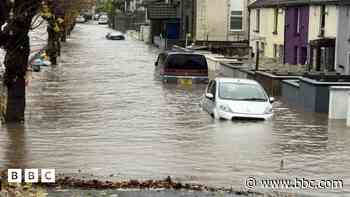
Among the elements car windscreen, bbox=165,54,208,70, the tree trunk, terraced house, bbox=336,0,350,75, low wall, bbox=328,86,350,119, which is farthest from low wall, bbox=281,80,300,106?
the tree trunk

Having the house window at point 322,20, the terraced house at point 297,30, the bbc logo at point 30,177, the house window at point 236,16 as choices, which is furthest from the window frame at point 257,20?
the bbc logo at point 30,177

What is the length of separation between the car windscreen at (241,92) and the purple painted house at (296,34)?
21886mm

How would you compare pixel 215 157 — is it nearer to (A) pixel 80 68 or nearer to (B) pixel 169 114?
(B) pixel 169 114

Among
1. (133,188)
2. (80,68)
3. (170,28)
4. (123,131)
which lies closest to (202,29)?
(170,28)

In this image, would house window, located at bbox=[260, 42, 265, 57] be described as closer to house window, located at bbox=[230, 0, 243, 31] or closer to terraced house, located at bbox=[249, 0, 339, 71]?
terraced house, located at bbox=[249, 0, 339, 71]

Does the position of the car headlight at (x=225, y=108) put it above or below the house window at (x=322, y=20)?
below

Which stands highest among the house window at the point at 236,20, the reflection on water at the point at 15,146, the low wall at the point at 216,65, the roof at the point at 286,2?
the roof at the point at 286,2

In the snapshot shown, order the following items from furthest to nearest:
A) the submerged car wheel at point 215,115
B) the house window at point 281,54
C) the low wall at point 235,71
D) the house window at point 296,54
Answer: the house window at point 281,54, the house window at point 296,54, the low wall at point 235,71, the submerged car wheel at point 215,115

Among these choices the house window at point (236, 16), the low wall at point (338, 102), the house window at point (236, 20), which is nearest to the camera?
the low wall at point (338, 102)

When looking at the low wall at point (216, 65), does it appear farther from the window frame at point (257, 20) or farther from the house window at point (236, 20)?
the house window at point (236, 20)

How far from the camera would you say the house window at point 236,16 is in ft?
236

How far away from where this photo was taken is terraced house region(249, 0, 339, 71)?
1633 inches

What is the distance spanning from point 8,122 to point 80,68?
29.1 m

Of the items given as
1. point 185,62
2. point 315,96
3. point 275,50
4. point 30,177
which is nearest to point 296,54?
point 275,50
